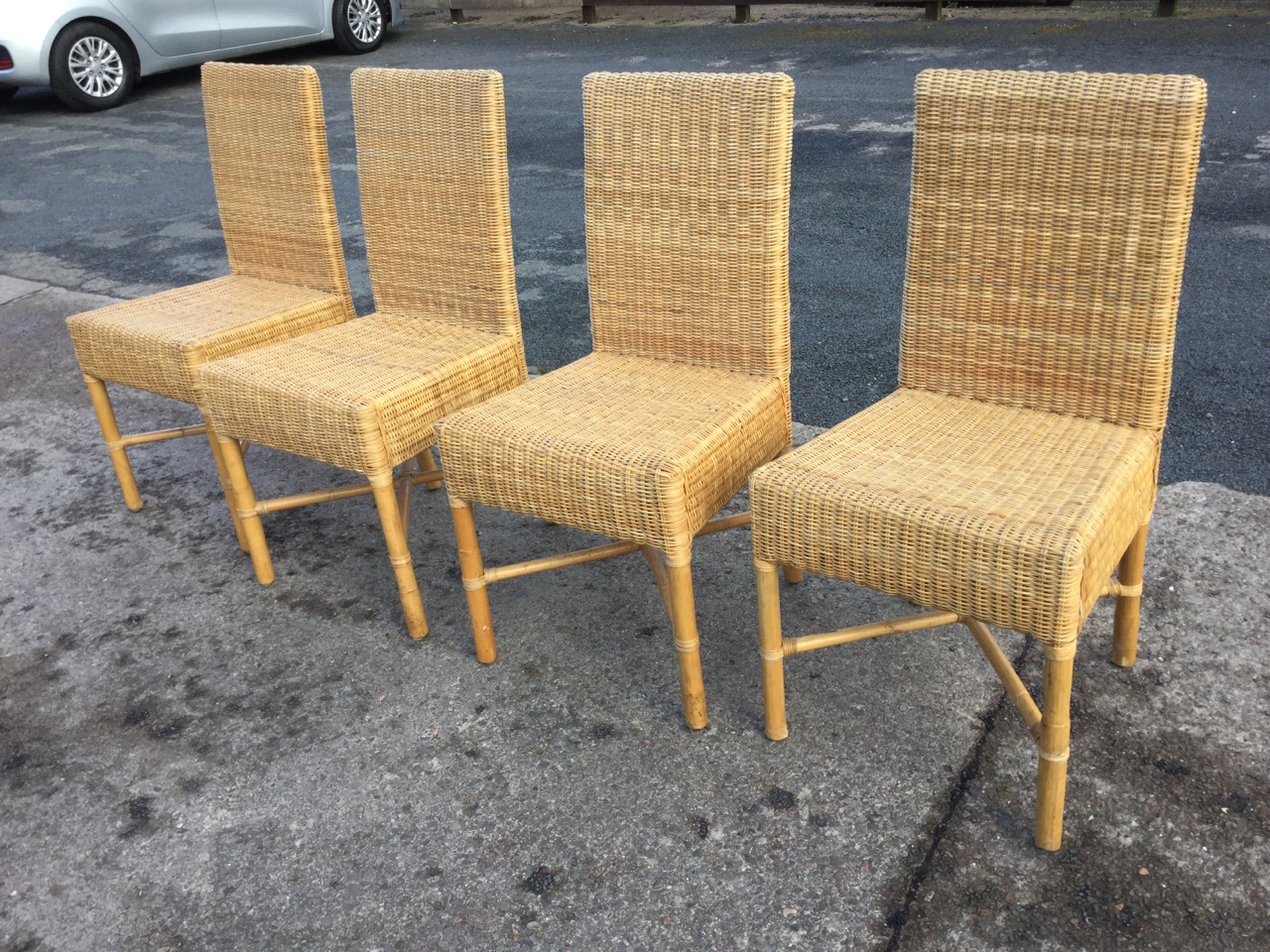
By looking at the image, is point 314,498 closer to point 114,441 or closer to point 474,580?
point 474,580

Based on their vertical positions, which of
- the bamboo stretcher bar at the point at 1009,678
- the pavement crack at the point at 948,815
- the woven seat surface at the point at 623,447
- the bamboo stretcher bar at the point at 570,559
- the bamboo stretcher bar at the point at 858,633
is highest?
the woven seat surface at the point at 623,447

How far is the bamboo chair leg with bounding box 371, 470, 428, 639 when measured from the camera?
248 centimetres

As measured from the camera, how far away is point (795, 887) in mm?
1866

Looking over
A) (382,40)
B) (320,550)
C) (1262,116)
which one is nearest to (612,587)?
(320,550)

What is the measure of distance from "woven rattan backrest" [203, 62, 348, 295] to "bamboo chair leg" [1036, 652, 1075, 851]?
82.7 inches

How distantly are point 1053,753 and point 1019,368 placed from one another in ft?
2.34

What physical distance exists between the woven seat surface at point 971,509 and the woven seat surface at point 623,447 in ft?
0.60

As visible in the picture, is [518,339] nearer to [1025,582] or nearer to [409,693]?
[409,693]

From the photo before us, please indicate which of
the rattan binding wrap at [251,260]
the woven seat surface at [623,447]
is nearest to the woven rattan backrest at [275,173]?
the rattan binding wrap at [251,260]

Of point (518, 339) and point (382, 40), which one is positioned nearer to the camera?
point (518, 339)

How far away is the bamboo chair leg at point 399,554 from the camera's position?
248cm

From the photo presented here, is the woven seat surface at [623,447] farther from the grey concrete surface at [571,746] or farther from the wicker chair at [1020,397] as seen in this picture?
the grey concrete surface at [571,746]

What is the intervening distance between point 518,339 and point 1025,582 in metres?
1.46

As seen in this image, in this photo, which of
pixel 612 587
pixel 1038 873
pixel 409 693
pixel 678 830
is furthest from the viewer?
pixel 612 587
